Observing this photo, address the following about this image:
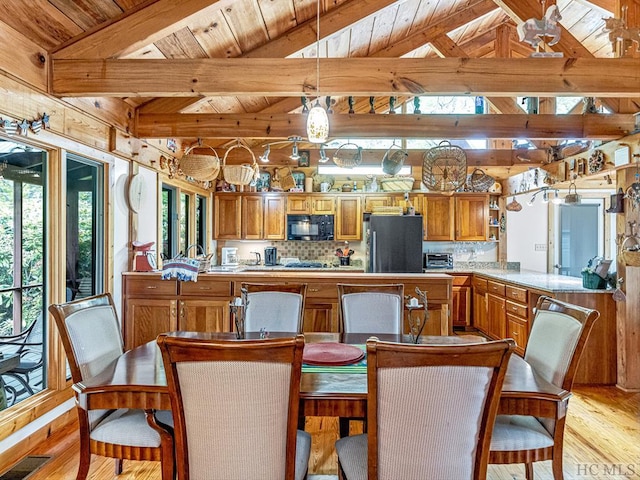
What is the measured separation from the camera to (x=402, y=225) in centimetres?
604

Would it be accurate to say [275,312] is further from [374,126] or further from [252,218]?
[252,218]

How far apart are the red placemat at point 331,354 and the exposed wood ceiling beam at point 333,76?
1.68 metres

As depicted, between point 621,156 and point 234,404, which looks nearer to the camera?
point 234,404

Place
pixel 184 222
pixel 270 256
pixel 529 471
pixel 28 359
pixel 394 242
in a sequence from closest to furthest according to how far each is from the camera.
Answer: pixel 529 471
pixel 28 359
pixel 184 222
pixel 394 242
pixel 270 256

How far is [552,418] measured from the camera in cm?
168

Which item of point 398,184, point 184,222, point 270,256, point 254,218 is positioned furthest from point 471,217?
point 184,222

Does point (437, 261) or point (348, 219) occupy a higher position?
point (348, 219)

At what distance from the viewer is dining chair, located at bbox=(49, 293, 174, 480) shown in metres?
1.83

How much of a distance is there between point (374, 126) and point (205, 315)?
2466 mm

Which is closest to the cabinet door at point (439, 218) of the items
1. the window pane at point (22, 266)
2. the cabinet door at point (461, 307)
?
the cabinet door at point (461, 307)

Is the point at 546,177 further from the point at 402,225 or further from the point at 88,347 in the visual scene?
the point at 88,347

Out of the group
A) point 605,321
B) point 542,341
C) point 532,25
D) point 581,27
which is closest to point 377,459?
point 542,341

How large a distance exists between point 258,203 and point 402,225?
223cm

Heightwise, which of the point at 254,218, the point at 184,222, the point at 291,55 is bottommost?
the point at 184,222
